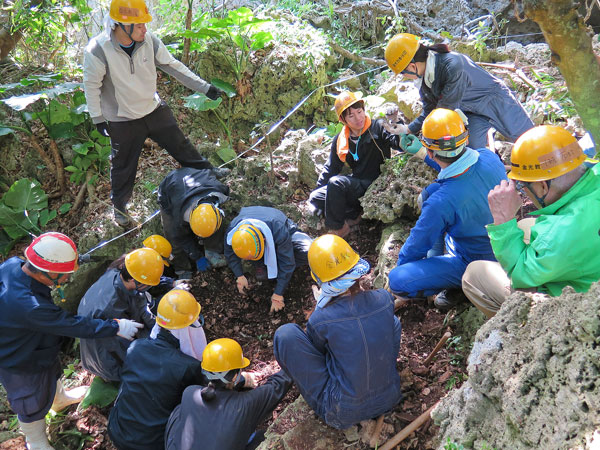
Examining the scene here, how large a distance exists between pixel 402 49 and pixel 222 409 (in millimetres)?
3219

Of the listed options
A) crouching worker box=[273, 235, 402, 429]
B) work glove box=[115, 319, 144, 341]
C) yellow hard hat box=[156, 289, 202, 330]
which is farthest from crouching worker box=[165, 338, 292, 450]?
work glove box=[115, 319, 144, 341]

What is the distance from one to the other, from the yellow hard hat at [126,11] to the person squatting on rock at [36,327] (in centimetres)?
205

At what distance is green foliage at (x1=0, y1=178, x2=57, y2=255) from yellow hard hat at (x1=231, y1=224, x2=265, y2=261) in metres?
3.30

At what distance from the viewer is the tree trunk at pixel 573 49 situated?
206 cm

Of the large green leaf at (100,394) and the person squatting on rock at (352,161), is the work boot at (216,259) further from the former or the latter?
the large green leaf at (100,394)

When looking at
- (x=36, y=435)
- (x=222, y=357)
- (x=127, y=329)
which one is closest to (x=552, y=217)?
(x=222, y=357)

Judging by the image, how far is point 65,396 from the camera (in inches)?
174

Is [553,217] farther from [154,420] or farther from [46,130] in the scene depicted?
[46,130]

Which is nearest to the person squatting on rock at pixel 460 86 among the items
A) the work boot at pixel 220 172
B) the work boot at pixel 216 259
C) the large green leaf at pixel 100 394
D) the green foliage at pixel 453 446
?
the work boot at pixel 220 172

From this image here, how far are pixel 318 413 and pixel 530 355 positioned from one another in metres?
1.49

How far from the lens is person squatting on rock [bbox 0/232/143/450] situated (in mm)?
3551

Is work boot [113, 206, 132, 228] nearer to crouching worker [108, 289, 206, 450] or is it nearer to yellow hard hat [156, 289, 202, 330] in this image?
yellow hard hat [156, 289, 202, 330]

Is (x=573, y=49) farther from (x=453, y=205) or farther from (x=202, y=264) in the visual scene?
(x=202, y=264)

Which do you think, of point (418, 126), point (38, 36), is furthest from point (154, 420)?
point (38, 36)
